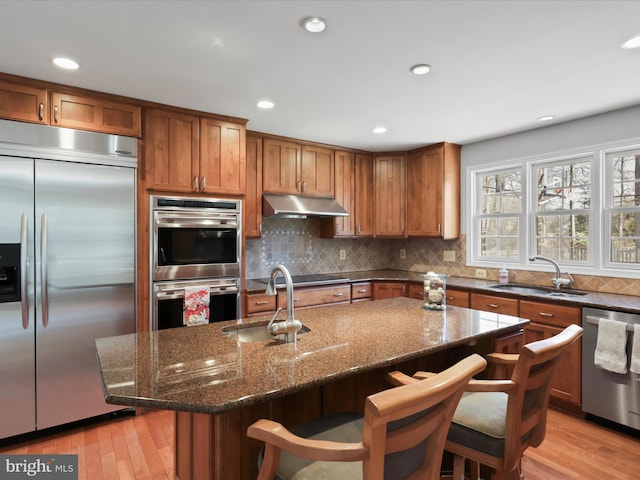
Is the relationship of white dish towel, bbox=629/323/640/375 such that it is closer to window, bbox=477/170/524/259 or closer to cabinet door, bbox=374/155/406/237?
window, bbox=477/170/524/259

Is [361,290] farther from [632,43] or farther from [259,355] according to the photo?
[632,43]

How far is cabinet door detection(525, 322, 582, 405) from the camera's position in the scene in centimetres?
277

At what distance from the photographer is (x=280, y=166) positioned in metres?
3.89

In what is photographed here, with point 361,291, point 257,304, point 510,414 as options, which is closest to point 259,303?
point 257,304

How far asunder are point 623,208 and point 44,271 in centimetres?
445

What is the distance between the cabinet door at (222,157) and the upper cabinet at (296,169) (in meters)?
0.49

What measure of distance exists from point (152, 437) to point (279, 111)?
103 inches

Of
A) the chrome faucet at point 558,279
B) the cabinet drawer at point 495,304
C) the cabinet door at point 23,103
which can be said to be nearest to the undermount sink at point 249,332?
the cabinet door at point 23,103

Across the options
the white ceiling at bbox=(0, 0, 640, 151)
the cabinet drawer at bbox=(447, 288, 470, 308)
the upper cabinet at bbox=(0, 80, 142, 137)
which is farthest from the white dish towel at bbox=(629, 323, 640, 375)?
the upper cabinet at bbox=(0, 80, 142, 137)

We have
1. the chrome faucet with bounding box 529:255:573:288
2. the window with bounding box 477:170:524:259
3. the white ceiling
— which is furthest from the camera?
the window with bounding box 477:170:524:259

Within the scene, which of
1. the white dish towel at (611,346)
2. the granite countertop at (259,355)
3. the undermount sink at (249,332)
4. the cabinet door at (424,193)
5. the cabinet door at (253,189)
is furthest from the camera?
the cabinet door at (424,193)

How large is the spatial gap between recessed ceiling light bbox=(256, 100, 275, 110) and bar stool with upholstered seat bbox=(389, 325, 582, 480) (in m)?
2.27

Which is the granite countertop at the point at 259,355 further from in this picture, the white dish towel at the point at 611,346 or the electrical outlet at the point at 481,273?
the electrical outlet at the point at 481,273

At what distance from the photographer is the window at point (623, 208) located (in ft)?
10.1
